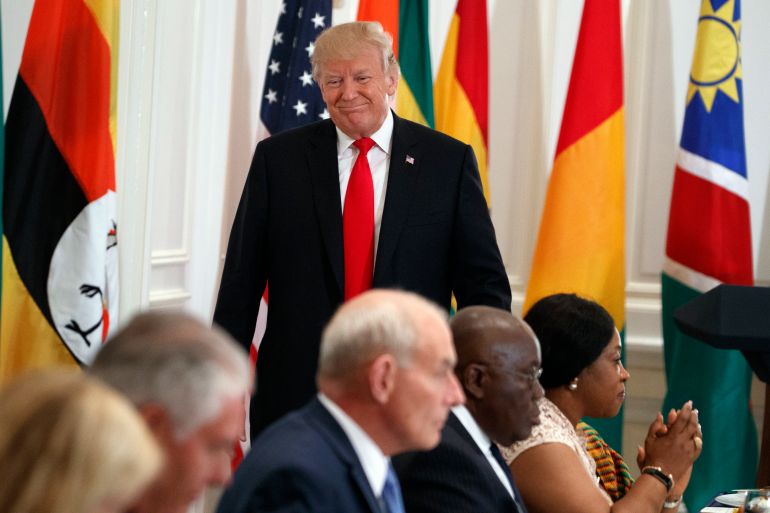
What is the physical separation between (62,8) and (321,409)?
217cm

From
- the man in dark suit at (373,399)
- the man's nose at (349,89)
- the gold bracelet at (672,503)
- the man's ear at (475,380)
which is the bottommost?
the gold bracelet at (672,503)

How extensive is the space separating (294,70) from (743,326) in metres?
2.31

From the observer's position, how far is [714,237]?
5.07 meters

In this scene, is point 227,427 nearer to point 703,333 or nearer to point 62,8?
point 62,8

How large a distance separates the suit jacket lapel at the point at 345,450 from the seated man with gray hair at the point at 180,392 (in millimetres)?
427

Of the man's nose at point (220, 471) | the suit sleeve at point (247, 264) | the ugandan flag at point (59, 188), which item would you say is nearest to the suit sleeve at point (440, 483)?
the man's nose at point (220, 471)

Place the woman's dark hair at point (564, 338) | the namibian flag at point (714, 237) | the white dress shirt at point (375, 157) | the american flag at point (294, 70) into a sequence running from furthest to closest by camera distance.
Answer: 1. the american flag at point (294, 70)
2. the namibian flag at point (714, 237)
3. the white dress shirt at point (375, 157)
4. the woman's dark hair at point (564, 338)

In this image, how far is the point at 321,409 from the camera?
76.1 inches

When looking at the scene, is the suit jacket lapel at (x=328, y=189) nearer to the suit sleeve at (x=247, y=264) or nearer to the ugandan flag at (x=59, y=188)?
the suit sleeve at (x=247, y=264)

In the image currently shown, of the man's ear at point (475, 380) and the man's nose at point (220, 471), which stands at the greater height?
the man's nose at point (220, 471)

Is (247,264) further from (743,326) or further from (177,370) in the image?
(177,370)

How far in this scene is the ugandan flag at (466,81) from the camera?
17.4 ft

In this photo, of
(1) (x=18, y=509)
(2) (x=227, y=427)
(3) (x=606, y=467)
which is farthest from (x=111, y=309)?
(1) (x=18, y=509)

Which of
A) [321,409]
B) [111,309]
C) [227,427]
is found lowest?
[111,309]
